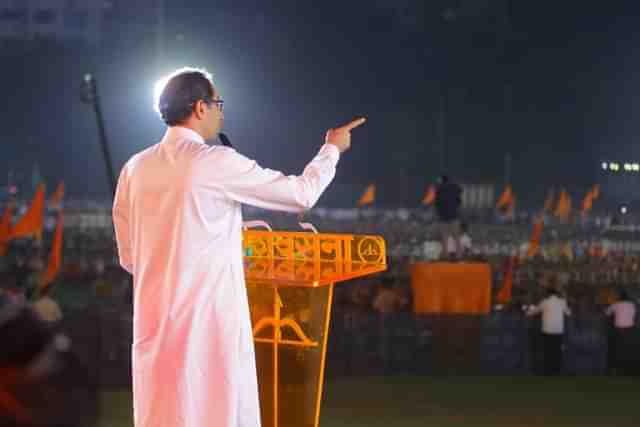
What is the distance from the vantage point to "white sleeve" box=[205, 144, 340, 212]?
343 cm

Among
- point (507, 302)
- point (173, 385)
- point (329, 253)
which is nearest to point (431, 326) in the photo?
point (507, 302)

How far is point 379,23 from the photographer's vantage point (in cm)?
4509

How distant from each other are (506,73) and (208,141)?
132 feet

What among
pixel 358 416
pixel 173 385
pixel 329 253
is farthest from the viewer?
pixel 358 416

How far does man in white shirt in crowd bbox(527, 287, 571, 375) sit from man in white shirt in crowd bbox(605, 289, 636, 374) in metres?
0.68

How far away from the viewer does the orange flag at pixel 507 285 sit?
15.5 m

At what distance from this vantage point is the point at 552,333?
12867 mm

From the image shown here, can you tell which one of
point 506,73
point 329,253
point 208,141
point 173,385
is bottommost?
point 173,385

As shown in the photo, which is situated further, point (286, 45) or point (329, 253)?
point (286, 45)

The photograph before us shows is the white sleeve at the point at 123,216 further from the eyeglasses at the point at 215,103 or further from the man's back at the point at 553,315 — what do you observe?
the man's back at the point at 553,315

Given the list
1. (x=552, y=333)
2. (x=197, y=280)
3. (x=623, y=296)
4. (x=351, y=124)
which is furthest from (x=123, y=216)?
(x=623, y=296)

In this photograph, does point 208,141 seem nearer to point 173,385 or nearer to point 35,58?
point 173,385

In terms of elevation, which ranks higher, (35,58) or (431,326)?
(35,58)

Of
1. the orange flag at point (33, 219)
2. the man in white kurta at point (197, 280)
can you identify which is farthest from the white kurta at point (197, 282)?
the orange flag at point (33, 219)
